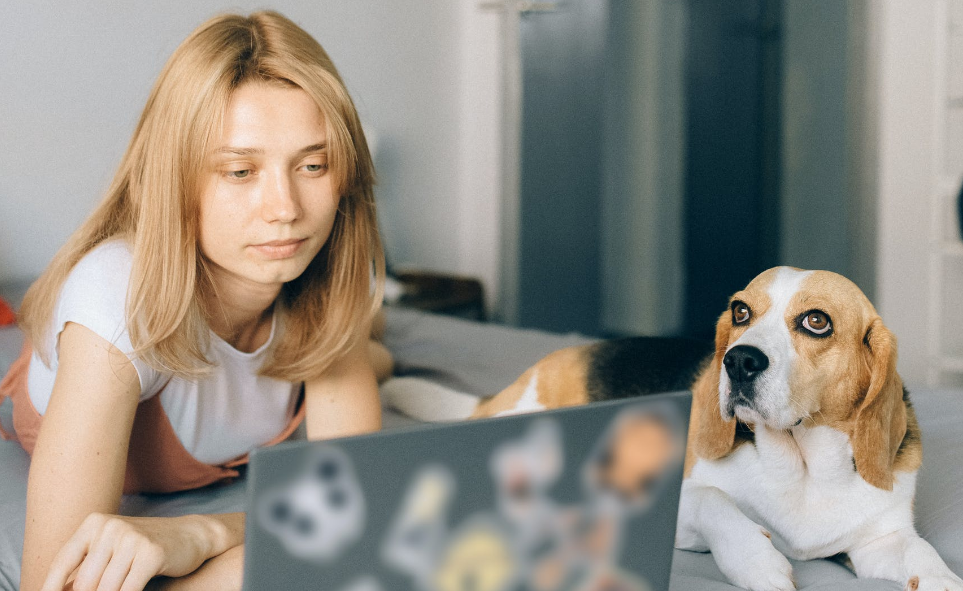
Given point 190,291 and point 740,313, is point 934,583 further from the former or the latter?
point 190,291

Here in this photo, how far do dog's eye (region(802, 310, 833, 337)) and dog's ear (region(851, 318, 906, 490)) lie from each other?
48mm

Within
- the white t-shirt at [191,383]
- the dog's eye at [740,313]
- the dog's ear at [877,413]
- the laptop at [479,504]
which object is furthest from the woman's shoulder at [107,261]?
the dog's ear at [877,413]

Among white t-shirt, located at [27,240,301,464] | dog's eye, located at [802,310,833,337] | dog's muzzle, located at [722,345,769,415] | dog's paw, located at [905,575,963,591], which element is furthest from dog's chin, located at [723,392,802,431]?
white t-shirt, located at [27,240,301,464]

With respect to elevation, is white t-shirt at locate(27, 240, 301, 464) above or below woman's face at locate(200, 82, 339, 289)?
below

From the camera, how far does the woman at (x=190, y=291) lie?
0.95 metres

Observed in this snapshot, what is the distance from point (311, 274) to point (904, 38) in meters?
2.99

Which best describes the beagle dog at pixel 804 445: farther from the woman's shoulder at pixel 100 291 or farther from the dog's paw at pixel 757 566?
the woman's shoulder at pixel 100 291

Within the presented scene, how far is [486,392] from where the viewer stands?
197 cm

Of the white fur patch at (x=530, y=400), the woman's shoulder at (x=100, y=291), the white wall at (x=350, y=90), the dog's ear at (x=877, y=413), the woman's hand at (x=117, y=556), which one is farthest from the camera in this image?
the white wall at (x=350, y=90)

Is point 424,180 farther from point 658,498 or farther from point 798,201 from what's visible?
point 658,498

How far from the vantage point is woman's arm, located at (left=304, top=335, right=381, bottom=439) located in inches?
54.6

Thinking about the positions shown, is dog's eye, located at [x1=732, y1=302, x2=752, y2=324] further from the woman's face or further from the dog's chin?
the woman's face

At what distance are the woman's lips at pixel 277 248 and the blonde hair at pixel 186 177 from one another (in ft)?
0.33

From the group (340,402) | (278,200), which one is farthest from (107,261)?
(340,402)
